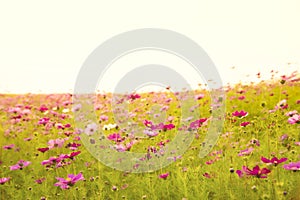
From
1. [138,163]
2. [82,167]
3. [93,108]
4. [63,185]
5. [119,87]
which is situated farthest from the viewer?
[93,108]

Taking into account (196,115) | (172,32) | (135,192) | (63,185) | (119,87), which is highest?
(172,32)

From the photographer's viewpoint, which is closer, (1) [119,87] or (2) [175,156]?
(2) [175,156]

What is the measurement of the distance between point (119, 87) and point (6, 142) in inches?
74.1

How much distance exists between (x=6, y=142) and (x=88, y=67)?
195 centimetres

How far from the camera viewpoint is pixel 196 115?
5258 mm

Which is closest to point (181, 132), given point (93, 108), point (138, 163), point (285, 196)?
point (138, 163)

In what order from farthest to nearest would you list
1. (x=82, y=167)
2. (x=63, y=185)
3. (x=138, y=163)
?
(x=82, y=167) → (x=138, y=163) → (x=63, y=185)

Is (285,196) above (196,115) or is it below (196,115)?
below

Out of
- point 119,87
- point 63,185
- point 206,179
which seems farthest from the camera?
point 119,87

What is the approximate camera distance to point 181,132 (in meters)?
4.30

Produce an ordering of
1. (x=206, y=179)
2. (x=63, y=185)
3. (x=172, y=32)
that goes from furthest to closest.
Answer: (x=172, y=32)
(x=206, y=179)
(x=63, y=185)

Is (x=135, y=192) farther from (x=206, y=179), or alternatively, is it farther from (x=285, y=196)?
(x=285, y=196)

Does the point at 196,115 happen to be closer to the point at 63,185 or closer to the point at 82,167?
the point at 82,167

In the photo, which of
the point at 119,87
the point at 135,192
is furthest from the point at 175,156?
the point at 119,87
